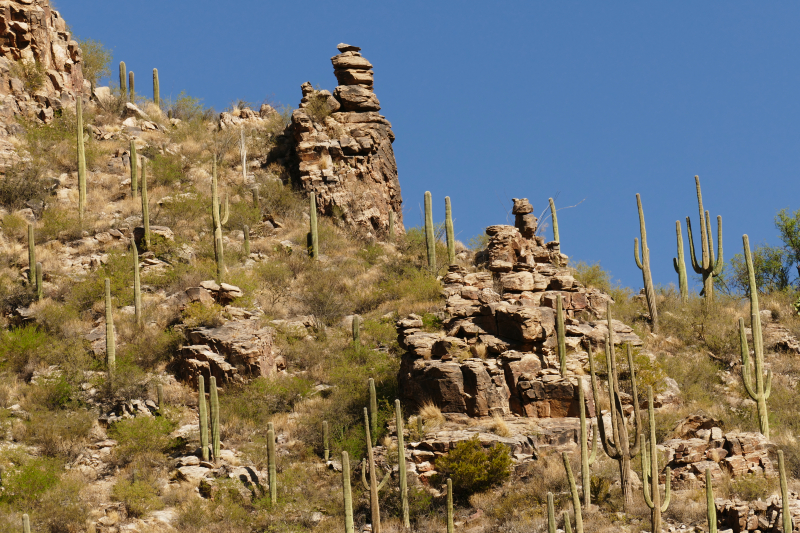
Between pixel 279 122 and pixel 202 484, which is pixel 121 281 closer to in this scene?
pixel 202 484

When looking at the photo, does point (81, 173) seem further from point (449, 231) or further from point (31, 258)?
point (449, 231)

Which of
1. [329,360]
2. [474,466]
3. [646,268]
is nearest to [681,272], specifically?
[646,268]

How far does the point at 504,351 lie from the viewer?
2422 cm

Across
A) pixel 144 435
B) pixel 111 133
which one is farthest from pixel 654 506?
pixel 111 133

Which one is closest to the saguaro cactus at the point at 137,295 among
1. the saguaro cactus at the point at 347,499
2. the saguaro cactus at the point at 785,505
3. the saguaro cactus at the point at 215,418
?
the saguaro cactus at the point at 215,418

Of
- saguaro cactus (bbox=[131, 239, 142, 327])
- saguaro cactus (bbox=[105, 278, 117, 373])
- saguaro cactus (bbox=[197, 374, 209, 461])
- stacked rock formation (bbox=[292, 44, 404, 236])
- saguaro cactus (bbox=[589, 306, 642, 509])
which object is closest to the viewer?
saguaro cactus (bbox=[589, 306, 642, 509])

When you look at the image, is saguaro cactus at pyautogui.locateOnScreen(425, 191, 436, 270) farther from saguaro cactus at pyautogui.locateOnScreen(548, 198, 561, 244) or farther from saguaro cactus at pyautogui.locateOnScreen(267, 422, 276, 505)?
saguaro cactus at pyautogui.locateOnScreen(267, 422, 276, 505)

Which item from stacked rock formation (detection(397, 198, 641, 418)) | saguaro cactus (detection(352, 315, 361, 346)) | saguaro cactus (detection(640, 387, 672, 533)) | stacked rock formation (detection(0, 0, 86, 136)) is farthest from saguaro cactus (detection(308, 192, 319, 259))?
saguaro cactus (detection(640, 387, 672, 533))

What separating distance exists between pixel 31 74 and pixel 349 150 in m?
11.9

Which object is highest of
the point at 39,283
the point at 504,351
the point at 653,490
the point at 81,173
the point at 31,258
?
the point at 81,173

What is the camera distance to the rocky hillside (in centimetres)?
2050

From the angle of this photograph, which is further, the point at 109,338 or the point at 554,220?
the point at 554,220

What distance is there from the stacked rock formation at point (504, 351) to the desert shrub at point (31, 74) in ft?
63.3

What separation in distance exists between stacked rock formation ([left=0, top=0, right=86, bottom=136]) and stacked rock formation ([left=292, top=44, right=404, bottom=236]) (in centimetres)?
891
